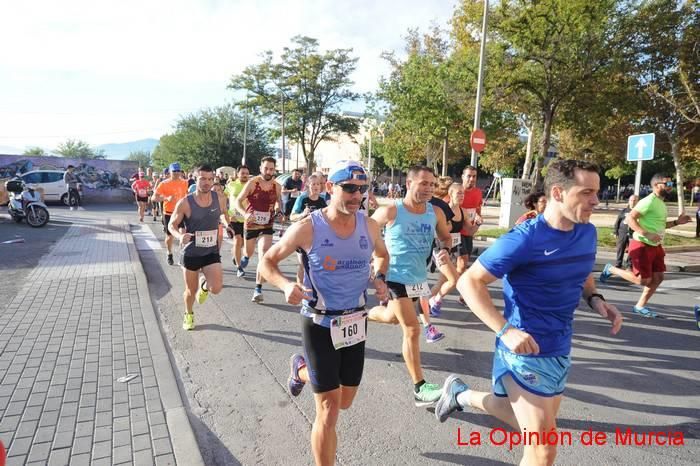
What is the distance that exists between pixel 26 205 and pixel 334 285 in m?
15.6

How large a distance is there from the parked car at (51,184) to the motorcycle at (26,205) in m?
7.89

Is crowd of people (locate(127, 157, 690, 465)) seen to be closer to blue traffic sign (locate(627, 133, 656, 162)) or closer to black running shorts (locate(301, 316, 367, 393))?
black running shorts (locate(301, 316, 367, 393))

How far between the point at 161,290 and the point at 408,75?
17.6 m

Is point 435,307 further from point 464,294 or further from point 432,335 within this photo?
point 464,294

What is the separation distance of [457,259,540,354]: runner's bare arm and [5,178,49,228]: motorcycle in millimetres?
16084

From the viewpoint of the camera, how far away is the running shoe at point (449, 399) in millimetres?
3082

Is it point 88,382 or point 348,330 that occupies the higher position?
point 348,330

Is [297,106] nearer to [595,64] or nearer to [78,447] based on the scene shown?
[595,64]

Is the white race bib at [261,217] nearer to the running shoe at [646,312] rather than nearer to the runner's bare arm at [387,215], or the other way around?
the runner's bare arm at [387,215]

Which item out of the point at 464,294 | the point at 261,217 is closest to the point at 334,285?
the point at 464,294

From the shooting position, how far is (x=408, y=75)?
21609mm

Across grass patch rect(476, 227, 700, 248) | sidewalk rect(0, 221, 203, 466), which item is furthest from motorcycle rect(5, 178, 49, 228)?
grass patch rect(476, 227, 700, 248)

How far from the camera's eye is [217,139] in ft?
137

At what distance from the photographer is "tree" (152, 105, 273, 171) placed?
41594 mm
